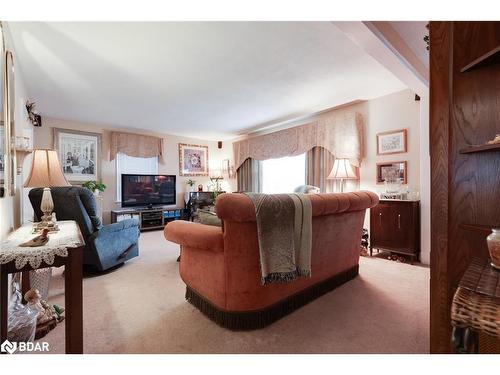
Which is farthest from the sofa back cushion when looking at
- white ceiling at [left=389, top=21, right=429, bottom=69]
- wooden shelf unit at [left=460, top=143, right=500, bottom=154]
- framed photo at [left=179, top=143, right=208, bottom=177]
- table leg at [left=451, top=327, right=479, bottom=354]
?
framed photo at [left=179, top=143, right=208, bottom=177]

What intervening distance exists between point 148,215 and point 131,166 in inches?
47.6

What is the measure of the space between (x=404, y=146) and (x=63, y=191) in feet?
13.4

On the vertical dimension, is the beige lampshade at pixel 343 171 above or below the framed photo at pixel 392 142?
below

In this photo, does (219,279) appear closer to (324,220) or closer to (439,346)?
(324,220)

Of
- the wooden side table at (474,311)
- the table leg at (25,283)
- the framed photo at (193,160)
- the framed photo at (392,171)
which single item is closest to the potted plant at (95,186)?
the framed photo at (193,160)

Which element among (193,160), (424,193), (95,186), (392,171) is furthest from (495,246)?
(193,160)

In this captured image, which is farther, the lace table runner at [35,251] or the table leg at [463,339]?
the lace table runner at [35,251]

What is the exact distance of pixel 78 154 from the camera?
15.1ft

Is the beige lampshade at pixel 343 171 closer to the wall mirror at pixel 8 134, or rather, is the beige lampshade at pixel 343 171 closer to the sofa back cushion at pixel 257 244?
the sofa back cushion at pixel 257 244

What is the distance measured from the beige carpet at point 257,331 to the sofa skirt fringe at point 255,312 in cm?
4

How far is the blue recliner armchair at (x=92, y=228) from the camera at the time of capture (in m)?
2.22

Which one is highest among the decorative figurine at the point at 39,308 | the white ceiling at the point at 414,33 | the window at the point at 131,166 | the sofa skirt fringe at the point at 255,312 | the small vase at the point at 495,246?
the white ceiling at the point at 414,33

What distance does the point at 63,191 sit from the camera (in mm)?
2238
